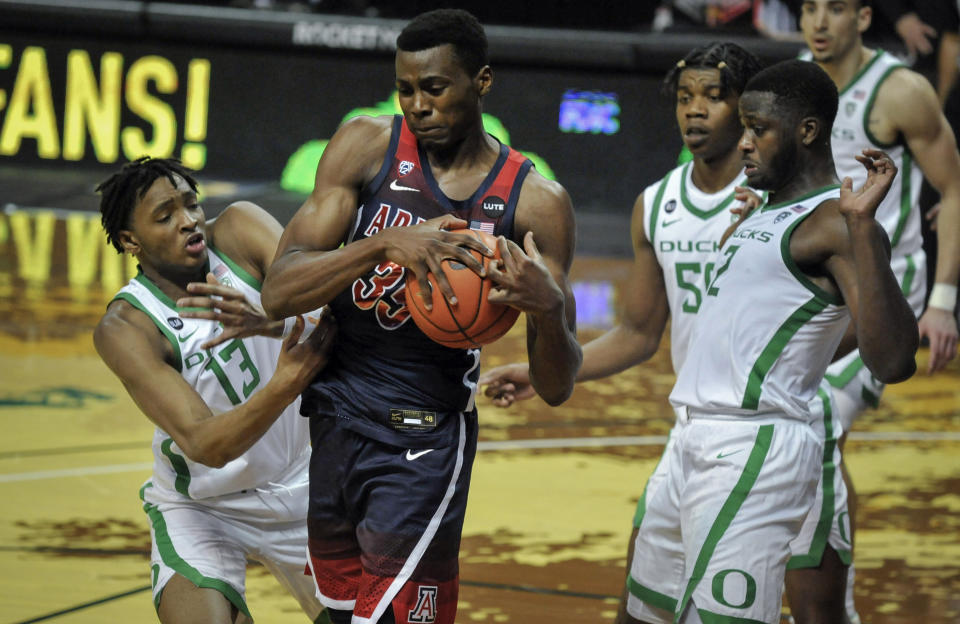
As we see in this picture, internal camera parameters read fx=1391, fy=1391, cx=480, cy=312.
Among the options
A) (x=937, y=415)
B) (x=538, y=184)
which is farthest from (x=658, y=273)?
(x=937, y=415)

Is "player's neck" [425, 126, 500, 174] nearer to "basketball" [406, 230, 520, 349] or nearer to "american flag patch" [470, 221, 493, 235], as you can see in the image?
"american flag patch" [470, 221, 493, 235]

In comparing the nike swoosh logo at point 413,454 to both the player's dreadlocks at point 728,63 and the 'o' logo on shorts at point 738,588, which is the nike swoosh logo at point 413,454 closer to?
the 'o' logo on shorts at point 738,588

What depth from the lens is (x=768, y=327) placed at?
3.54m

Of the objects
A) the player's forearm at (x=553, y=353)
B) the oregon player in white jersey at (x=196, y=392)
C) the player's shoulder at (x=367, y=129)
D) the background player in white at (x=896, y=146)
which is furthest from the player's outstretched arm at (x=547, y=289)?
the background player in white at (x=896, y=146)

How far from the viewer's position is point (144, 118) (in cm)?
1402

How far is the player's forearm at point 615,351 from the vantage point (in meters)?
4.54

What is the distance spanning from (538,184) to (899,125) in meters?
2.41

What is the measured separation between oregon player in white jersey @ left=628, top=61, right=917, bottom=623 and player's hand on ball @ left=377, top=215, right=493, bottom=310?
2.96 ft

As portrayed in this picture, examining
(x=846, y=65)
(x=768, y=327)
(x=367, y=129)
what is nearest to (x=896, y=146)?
(x=846, y=65)

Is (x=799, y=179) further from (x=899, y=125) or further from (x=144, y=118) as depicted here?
(x=144, y=118)

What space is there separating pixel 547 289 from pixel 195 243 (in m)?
1.36

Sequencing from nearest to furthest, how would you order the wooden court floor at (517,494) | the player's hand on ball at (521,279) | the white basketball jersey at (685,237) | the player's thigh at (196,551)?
1. the player's hand on ball at (521,279)
2. the player's thigh at (196,551)
3. the white basketball jersey at (685,237)
4. the wooden court floor at (517,494)

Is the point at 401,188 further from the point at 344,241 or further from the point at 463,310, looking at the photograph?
the point at 463,310

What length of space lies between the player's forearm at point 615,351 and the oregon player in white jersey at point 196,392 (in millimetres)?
994
